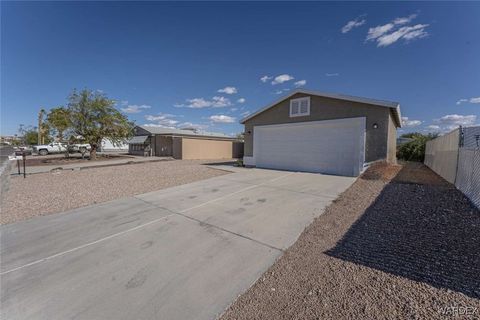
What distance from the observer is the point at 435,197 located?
223 inches

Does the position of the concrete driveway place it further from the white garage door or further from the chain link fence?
the white garage door

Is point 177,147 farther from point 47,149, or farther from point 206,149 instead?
point 47,149

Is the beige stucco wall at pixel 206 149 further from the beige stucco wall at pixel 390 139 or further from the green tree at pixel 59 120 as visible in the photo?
the beige stucco wall at pixel 390 139

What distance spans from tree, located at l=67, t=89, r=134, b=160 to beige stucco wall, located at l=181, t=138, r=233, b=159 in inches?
255

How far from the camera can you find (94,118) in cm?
1938

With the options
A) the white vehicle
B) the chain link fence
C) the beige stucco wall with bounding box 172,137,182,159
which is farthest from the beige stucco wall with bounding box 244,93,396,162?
the white vehicle

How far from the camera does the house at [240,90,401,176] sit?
9.54 metres

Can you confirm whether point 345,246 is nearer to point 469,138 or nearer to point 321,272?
point 321,272

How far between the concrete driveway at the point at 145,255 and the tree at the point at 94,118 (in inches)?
675

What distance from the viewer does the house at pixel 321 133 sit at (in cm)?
954

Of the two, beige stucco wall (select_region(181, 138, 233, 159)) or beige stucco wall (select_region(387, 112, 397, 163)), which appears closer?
beige stucco wall (select_region(387, 112, 397, 163))

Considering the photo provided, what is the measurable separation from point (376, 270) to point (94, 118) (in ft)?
75.8

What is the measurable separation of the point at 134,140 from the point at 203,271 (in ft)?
89.9

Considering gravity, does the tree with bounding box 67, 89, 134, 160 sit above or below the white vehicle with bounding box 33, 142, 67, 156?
above
